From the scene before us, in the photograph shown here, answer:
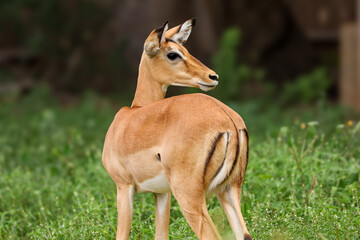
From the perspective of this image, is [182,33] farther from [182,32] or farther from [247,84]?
[247,84]

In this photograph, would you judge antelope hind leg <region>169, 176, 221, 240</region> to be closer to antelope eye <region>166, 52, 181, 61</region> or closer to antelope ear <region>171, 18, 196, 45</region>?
antelope eye <region>166, 52, 181, 61</region>

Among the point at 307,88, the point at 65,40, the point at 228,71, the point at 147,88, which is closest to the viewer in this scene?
the point at 147,88

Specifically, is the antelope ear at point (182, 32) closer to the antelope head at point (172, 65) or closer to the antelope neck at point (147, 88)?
the antelope head at point (172, 65)

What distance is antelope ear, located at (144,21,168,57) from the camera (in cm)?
294

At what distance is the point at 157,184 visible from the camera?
2758 mm

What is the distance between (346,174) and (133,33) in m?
7.91

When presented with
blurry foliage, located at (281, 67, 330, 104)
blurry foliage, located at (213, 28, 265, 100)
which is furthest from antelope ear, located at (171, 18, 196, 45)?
blurry foliage, located at (281, 67, 330, 104)

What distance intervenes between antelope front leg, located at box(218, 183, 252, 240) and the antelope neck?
0.70 metres

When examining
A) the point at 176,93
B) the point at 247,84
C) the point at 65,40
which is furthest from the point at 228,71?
the point at 65,40

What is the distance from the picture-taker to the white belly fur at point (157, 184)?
2721 millimetres

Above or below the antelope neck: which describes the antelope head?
above

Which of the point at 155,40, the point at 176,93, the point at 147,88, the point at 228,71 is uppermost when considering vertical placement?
the point at 155,40

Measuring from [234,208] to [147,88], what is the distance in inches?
33.1

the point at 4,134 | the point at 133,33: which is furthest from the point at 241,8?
the point at 4,134
